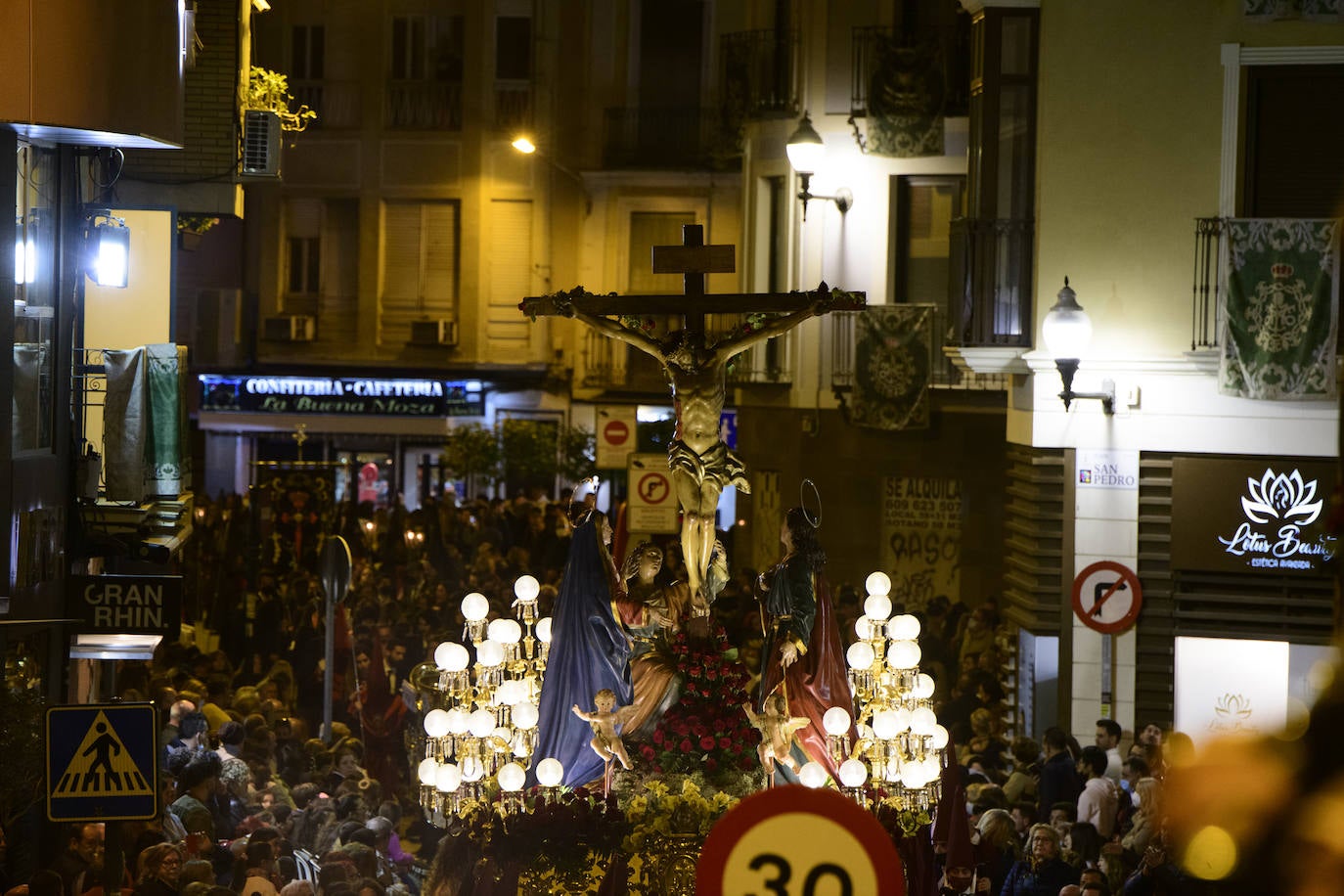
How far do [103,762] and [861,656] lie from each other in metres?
4.29

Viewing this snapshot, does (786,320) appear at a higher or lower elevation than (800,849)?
higher

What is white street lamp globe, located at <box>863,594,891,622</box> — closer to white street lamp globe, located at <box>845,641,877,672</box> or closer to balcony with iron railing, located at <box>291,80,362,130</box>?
white street lamp globe, located at <box>845,641,877,672</box>

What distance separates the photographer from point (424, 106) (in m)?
36.0

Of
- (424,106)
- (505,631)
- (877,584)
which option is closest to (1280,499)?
(877,584)

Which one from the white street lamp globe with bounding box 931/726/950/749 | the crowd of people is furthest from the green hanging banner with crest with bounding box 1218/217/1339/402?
the white street lamp globe with bounding box 931/726/950/749

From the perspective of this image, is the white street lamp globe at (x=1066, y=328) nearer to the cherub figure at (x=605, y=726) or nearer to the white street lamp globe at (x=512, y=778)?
the cherub figure at (x=605, y=726)

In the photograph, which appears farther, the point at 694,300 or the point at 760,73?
the point at 760,73

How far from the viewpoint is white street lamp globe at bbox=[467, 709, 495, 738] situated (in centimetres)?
998

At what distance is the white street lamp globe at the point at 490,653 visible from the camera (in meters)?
10.4

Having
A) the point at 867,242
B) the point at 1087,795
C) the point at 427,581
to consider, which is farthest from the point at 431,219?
the point at 1087,795

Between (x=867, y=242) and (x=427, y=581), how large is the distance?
755 centimetres

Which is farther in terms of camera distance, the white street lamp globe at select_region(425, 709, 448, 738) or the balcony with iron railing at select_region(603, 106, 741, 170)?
the balcony with iron railing at select_region(603, 106, 741, 170)

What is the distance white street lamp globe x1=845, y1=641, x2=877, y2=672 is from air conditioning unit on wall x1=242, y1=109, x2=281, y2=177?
909 centimetres

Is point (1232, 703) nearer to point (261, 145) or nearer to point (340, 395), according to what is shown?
point (261, 145)
